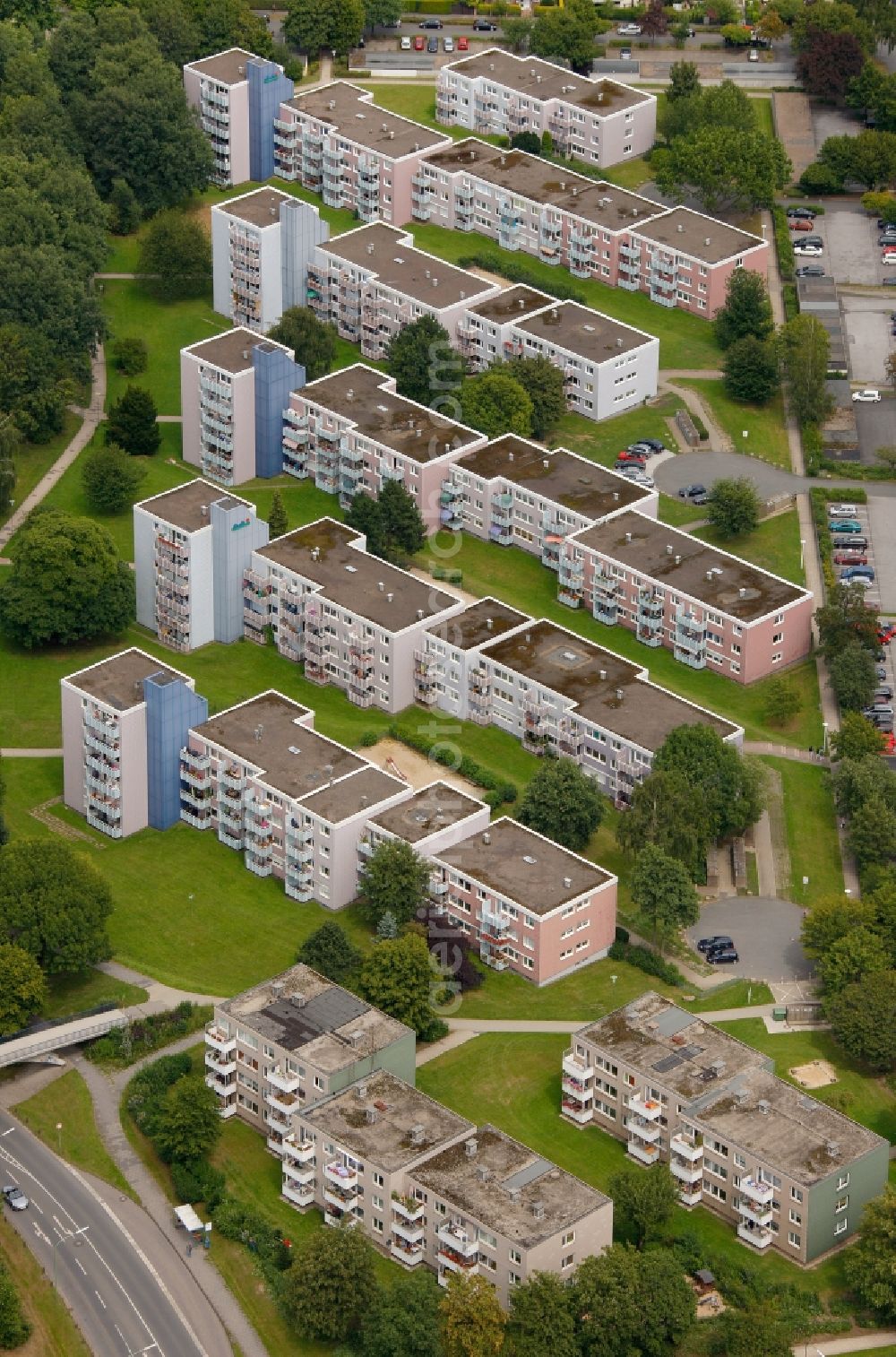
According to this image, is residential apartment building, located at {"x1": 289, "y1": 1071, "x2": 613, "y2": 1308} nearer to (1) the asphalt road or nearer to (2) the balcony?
(2) the balcony

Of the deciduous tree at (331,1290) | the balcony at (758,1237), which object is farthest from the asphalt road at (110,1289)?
the balcony at (758,1237)

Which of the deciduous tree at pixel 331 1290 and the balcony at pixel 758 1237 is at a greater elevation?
the deciduous tree at pixel 331 1290

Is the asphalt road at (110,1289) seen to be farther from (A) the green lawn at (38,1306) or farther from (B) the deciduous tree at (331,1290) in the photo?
(B) the deciduous tree at (331,1290)

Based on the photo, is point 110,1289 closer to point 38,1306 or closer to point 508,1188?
point 38,1306

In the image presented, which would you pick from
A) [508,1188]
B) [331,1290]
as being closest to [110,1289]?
[331,1290]

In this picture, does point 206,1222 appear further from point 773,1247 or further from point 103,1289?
point 773,1247

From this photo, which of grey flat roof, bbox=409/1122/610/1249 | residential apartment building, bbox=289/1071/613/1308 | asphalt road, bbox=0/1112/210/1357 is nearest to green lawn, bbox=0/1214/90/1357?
asphalt road, bbox=0/1112/210/1357
